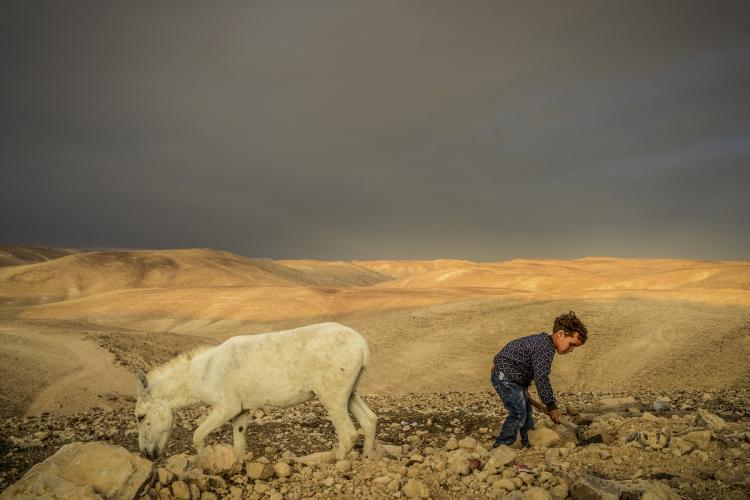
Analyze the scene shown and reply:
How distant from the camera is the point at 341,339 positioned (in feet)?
22.4

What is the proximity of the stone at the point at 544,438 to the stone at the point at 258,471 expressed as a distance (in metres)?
3.98

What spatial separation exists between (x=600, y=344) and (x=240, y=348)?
15963 millimetres

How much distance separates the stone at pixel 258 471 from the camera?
5.36 m

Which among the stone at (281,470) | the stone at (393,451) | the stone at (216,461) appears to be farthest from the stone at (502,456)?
the stone at (216,461)

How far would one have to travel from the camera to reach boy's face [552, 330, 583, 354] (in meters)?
6.35

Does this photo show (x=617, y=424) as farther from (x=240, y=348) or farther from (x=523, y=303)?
(x=523, y=303)

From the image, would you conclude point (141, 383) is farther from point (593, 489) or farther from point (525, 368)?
point (593, 489)

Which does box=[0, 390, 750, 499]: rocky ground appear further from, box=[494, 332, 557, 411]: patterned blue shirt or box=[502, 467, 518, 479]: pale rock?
box=[494, 332, 557, 411]: patterned blue shirt

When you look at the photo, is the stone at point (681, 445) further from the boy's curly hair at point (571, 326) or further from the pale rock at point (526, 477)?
the pale rock at point (526, 477)

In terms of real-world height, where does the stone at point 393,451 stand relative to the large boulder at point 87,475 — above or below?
below

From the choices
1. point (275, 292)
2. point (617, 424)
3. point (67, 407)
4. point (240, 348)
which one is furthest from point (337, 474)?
point (275, 292)

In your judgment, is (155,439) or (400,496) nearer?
(400,496)

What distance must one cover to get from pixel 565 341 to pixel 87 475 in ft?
19.5

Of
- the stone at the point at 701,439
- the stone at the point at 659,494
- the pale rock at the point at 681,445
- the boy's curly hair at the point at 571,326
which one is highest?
the boy's curly hair at the point at 571,326
